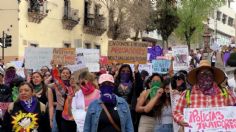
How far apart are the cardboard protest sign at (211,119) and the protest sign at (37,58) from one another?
9135 mm

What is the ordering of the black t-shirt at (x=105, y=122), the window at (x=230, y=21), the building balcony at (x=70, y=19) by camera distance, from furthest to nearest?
1. the window at (x=230, y=21)
2. the building balcony at (x=70, y=19)
3. the black t-shirt at (x=105, y=122)

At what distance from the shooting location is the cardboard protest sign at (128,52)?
1364cm

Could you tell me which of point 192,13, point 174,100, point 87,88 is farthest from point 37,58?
point 192,13

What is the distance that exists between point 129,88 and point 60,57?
241 inches

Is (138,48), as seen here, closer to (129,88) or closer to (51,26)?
(129,88)

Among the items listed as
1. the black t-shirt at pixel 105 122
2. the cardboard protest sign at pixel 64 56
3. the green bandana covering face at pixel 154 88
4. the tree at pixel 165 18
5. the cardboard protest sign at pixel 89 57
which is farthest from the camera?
the tree at pixel 165 18

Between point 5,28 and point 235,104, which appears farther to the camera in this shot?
point 5,28

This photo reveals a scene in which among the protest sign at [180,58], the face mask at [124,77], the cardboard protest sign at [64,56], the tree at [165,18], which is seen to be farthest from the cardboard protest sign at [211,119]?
the tree at [165,18]

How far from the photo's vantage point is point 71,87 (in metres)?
9.55

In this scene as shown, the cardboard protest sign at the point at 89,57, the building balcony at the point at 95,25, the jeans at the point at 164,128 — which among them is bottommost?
the jeans at the point at 164,128

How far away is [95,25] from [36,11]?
10.7m

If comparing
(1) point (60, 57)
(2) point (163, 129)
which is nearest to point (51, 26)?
(1) point (60, 57)

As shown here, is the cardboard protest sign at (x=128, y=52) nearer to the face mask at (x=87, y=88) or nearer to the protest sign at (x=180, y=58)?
the protest sign at (x=180, y=58)

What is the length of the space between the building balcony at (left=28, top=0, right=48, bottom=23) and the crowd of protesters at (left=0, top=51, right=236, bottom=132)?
71.8 ft
